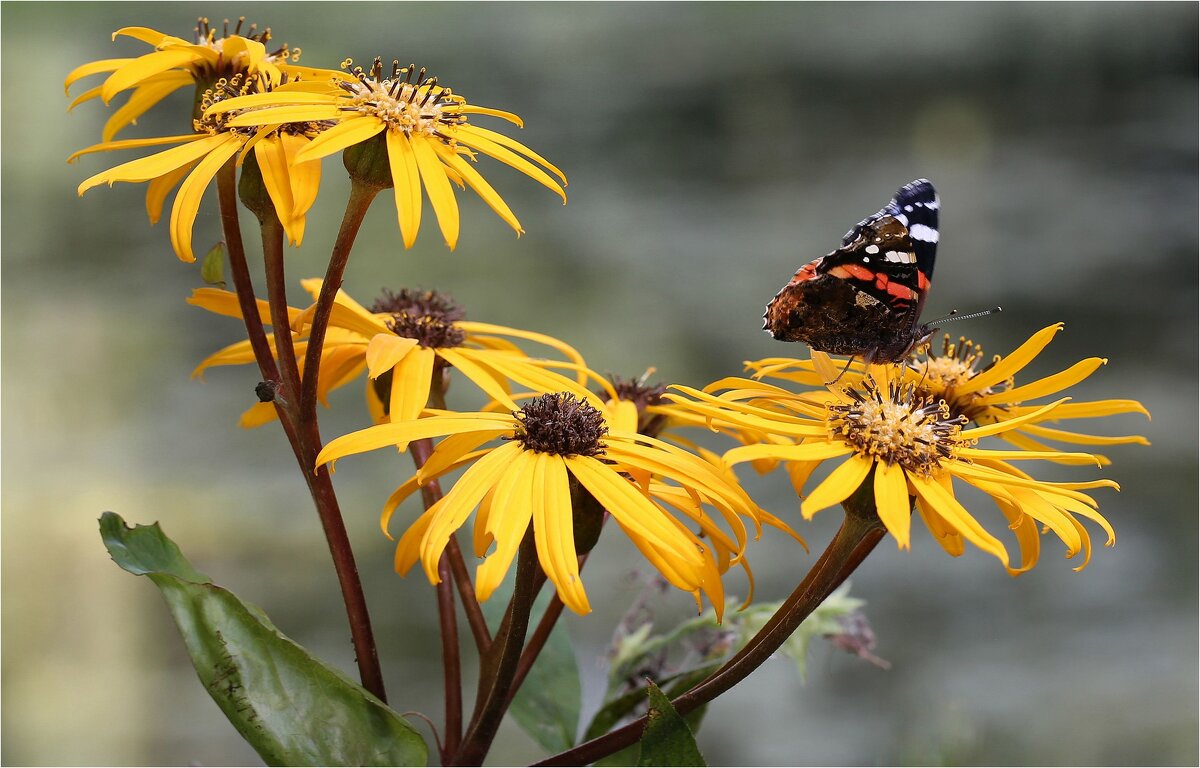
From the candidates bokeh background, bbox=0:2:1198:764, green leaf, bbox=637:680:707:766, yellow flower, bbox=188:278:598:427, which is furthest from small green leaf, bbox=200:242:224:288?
bokeh background, bbox=0:2:1198:764

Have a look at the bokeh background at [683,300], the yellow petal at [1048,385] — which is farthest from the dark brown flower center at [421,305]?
the bokeh background at [683,300]

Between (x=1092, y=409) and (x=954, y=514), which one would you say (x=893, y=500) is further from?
(x=1092, y=409)

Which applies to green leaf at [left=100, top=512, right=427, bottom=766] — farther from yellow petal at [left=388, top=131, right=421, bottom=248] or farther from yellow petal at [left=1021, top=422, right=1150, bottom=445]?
yellow petal at [left=1021, top=422, right=1150, bottom=445]

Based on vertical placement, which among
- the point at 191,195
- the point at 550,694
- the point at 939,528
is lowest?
the point at 550,694

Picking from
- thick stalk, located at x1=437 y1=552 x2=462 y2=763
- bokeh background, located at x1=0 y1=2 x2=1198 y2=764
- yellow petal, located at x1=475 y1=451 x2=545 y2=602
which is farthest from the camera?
bokeh background, located at x1=0 y1=2 x2=1198 y2=764

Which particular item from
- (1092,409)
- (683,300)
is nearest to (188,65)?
(1092,409)
